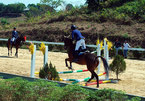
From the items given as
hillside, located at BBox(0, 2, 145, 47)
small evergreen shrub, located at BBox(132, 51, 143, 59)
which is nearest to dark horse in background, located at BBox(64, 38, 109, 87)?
small evergreen shrub, located at BBox(132, 51, 143, 59)

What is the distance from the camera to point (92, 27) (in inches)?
1334

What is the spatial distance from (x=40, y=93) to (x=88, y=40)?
26018 mm

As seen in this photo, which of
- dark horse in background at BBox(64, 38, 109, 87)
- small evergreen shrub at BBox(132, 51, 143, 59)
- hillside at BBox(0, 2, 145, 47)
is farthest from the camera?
hillside at BBox(0, 2, 145, 47)

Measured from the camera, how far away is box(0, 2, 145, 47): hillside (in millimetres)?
29155

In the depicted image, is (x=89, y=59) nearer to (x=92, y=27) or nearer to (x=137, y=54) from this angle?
(x=137, y=54)

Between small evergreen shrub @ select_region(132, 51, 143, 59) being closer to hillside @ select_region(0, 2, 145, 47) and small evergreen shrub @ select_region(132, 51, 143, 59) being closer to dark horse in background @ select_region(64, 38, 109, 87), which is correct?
hillside @ select_region(0, 2, 145, 47)

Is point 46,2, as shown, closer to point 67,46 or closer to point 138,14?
point 138,14

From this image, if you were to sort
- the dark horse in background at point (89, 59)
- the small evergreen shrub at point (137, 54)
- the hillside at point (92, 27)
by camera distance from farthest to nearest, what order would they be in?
the hillside at point (92, 27), the small evergreen shrub at point (137, 54), the dark horse in background at point (89, 59)

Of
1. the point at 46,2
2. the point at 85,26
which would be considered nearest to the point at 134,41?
the point at 85,26

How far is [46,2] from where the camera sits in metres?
72.1

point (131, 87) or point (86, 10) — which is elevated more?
point (86, 10)

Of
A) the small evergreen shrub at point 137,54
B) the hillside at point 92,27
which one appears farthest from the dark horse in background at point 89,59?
the hillside at point 92,27

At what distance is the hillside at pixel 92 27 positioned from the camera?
95.7 ft

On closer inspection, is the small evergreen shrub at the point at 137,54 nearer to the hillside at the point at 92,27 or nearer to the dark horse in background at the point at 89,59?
the hillside at the point at 92,27
